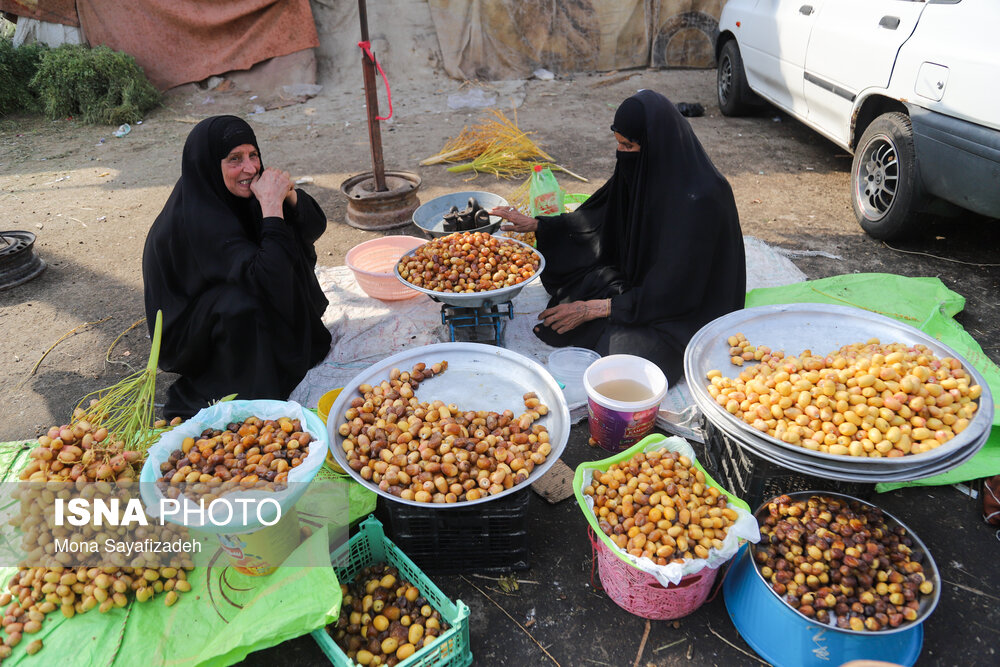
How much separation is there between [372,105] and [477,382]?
328 centimetres

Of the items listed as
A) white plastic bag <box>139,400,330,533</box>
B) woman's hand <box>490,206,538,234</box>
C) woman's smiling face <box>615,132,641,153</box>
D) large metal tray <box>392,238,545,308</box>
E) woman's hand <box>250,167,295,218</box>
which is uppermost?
woman's smiling face <box>615,132,641,153</box>

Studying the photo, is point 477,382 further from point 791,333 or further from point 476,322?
point 791,333

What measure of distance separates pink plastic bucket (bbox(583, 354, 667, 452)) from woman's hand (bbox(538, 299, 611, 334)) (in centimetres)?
33

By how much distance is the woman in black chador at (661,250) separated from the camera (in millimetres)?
3045

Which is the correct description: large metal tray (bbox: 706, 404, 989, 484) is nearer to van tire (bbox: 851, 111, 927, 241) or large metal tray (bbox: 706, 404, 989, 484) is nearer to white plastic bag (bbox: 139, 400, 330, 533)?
white plastic bag (bbox: 139, 400, 330, 533)

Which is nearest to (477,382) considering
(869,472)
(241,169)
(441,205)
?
(869,472)

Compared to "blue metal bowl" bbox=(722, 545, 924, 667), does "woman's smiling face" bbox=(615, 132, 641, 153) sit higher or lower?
higher

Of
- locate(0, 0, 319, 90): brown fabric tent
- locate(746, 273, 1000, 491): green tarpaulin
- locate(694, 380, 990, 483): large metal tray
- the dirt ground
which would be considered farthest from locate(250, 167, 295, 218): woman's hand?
locate(0, 0, 319, 90): brown fabric tent

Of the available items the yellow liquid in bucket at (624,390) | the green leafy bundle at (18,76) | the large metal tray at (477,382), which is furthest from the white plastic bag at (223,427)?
the green leafy bundle at (18,76)

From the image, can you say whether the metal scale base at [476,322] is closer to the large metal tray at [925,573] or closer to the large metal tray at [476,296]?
the large metal tray at [476,296]

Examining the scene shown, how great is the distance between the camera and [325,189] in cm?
651

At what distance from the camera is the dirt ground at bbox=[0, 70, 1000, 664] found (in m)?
3.98

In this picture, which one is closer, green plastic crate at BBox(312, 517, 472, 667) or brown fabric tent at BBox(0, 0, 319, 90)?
green plastic crate at BBox(312, 517, 472, 667)

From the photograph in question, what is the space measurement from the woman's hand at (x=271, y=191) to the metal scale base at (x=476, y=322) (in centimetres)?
108
